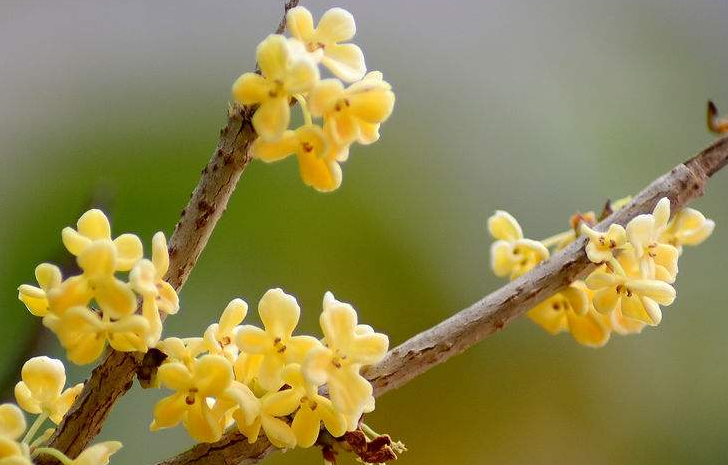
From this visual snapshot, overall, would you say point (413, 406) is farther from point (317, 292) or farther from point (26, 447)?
point (26, 447)

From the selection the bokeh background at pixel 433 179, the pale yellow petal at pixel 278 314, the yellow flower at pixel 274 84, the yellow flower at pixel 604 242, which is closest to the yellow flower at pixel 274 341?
the pale yellow petal at pixel 278 314

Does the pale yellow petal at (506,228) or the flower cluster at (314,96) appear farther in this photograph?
the pale yellow petal at (506,228)

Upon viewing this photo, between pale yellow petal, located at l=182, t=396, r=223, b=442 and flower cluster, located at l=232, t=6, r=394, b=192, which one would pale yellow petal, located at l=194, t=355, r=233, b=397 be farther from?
flower cluster, located at l=232, t=6, r=394, b=192

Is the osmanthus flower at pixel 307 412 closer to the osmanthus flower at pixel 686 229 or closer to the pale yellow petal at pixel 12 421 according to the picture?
the pale yellow petal at pixel 12 421

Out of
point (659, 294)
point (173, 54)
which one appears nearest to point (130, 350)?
point (659, 294)

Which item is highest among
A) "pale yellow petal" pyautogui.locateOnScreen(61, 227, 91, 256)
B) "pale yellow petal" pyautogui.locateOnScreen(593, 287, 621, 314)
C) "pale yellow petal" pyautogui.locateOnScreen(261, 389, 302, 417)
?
"pale yellow petal" pyautogui.locateOnScreen(61, 227, 91, 256)

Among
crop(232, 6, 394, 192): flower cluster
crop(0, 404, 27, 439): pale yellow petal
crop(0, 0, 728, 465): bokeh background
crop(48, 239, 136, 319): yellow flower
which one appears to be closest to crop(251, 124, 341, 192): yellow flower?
crop(232, 6, 394, 192): flower cluster

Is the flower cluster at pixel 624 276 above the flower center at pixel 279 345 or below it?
above
